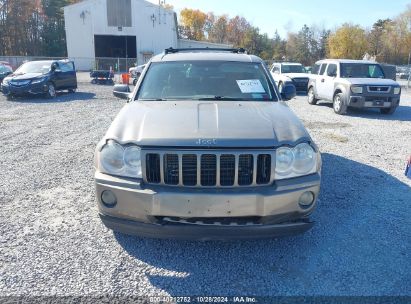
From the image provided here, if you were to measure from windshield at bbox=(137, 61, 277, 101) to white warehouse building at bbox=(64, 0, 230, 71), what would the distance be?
36752 mm

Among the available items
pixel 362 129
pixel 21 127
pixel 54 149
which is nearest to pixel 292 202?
pixel 54 149

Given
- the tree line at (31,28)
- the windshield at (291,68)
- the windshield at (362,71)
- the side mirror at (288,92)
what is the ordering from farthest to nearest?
the tree line at (31,28)
the windshield at (291,68)
the windshield at (362,71)
the side mirror at (288,92)

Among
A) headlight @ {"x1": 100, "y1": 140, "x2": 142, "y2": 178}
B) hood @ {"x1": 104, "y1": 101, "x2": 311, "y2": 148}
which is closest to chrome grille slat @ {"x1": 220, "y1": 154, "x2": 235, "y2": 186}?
hood @ {"x1": 104, "y1": 101, "x2": 311, "y2": 148}

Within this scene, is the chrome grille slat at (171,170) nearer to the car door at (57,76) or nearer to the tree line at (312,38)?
the car door at (57,76)

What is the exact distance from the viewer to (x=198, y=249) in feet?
11.1

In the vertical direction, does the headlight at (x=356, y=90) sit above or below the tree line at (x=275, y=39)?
below

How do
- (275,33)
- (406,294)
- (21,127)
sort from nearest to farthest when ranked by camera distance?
(406,294) → (21,127) → (275,33)

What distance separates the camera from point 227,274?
9.85 ft

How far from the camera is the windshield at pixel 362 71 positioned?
39.4 feet

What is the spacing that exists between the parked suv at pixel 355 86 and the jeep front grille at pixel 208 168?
30.8 ft

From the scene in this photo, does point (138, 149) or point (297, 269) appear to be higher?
point (138, 149)

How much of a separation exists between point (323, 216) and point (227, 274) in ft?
5.23

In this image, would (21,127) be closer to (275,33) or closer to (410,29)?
(410,29)

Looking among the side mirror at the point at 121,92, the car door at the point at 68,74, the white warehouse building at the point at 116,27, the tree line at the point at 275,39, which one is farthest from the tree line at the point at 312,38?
the side mirror at the point at 121,92
